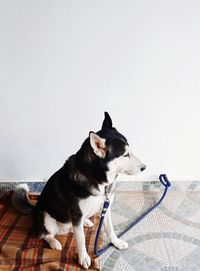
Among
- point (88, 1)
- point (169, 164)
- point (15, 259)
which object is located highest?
point (88, 1)

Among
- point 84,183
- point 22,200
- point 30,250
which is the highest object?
point 84,183

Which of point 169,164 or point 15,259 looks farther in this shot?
point 169,164

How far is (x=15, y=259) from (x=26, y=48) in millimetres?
1280

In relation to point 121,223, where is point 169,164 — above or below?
above

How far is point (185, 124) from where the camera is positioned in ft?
6.85

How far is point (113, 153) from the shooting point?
4.53ft

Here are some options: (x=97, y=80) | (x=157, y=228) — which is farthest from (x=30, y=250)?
(x=97, y=80)

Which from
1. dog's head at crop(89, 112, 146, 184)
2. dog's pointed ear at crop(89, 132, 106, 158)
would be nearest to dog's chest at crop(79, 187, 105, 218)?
dog's head at crop(89, 112, 146, 184)

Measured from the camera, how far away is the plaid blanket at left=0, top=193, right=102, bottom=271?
4.94ft

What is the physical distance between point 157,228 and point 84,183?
688 mm

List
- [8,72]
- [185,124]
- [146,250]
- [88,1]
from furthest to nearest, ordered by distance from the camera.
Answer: [185,124]
[8,72]
[88,1]
[146,250]

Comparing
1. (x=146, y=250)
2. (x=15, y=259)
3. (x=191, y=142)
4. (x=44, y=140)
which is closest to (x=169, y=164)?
(x=191, y=142)

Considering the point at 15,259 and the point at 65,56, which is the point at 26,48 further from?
the point at 15,259

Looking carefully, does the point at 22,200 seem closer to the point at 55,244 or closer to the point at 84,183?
the point at 55,244
